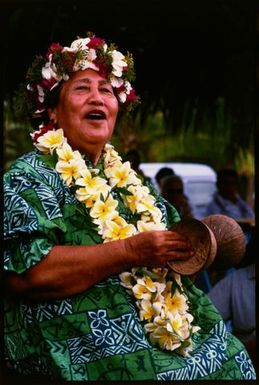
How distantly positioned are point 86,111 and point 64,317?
0.85 meters

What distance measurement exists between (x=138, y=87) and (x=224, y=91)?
2.27 ft

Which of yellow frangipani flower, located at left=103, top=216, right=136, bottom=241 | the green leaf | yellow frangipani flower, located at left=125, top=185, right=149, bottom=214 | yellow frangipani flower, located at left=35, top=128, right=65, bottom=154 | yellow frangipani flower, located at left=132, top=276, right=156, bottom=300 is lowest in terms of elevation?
yellow frangipani flower, located at left=132, top=276, right=156, bottom=300

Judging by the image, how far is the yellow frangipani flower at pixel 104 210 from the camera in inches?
180

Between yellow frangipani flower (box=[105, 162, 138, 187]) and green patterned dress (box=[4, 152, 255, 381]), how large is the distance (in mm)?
262

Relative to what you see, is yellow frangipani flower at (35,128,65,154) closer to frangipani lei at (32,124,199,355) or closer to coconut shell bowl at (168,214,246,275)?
frangipani lei at (32,124,199,355)

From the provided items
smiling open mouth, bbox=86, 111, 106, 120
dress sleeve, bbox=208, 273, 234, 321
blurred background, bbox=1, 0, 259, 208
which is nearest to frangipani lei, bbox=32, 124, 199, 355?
smiling open mouth, bbox=86, 111, 106, 120

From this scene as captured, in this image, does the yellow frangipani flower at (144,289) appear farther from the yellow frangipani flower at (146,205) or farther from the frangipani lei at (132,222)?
the yellow frangipani flower at (146,205)

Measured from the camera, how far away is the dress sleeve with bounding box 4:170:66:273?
14.3 feet

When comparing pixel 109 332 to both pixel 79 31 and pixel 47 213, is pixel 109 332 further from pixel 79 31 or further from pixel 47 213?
pixel 79 31

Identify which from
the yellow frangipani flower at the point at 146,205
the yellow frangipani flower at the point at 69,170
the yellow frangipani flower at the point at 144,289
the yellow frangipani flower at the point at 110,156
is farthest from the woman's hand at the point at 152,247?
the yellow frangipani flower at the point at 110,156

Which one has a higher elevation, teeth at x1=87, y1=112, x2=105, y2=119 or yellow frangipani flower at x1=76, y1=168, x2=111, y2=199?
teeth at x1=87, y1=112, x2=105, y2=119

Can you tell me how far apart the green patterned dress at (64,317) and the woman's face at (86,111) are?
0.69 ft

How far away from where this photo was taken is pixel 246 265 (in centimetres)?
651

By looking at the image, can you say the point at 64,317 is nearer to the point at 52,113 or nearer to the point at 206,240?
the point at 206,240
